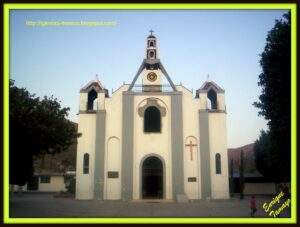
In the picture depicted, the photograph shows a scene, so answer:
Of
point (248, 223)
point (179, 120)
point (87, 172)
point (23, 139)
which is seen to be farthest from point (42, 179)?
point (248, 223)

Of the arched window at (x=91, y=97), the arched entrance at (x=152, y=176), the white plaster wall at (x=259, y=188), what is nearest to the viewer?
the arched entrance at (x=152, y=176)

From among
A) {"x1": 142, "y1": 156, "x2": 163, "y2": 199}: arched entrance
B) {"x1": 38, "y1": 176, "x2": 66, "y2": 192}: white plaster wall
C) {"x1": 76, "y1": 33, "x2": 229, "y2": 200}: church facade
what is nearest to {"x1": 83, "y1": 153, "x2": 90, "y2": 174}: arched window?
{"x1": 76, "y1": 33, "x2": 229, "y2": 200}: church facade

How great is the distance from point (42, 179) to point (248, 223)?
4260 cm

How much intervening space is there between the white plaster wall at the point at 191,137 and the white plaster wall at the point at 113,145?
501 cm

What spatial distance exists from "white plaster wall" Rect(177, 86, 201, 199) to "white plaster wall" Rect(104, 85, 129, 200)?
5.01 meters

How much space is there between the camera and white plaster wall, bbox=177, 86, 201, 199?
95.0ft

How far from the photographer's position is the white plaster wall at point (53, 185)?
51.7 m

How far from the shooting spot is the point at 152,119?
30.4 metres

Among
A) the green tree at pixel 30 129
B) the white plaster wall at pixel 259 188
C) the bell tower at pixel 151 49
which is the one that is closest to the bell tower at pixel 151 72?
the bell tower at pixel 151 49

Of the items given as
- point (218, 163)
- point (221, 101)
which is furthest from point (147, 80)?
point (218, 163)

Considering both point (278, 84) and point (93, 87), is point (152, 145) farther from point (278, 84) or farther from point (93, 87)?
point (278, 84)

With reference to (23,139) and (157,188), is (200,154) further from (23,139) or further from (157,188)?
(23,139)

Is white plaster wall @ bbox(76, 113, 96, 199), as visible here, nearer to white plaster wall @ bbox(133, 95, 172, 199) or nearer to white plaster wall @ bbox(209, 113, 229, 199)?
white plaster wall @ bbox(133, 95, 172, 199)

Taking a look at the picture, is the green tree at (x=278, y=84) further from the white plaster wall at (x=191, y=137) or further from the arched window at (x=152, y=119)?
the arched window at (x=152, y=119)
